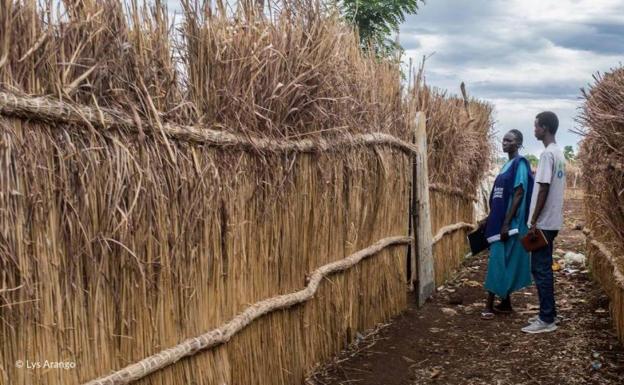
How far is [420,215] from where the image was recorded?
6609 millimetres

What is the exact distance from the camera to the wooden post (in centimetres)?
653

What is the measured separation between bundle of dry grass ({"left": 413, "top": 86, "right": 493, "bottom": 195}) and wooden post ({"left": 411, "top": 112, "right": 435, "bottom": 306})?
0.41 metres

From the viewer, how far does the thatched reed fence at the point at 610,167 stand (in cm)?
432

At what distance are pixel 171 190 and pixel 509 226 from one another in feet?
12.6

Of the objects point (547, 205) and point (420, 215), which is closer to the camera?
point (547, 205)

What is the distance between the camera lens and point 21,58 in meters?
2.27

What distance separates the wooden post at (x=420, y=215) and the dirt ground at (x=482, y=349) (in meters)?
0.27

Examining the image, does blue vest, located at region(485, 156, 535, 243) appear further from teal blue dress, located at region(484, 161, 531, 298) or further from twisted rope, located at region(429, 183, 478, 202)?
twisted rope, located at region(429, 183, 478, 202)

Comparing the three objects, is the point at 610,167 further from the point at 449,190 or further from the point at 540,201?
the point at 449,190

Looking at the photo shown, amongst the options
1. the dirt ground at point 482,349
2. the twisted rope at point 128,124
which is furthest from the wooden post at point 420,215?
the twisted rope at point 128,124

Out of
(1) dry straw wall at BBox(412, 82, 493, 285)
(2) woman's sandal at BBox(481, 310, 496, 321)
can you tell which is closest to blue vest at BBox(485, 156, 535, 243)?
(2) woman's sandal at BBox(481, 310, 496, 321)

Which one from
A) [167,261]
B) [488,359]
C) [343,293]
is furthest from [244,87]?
[488,359]

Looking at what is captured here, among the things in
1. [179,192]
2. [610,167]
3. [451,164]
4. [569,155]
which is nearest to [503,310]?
[610,167]

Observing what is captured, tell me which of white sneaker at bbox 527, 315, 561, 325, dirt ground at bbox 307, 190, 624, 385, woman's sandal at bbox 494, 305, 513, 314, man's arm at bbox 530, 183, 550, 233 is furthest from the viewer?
woman's sandal at bbox 494, 305, 513, 314
